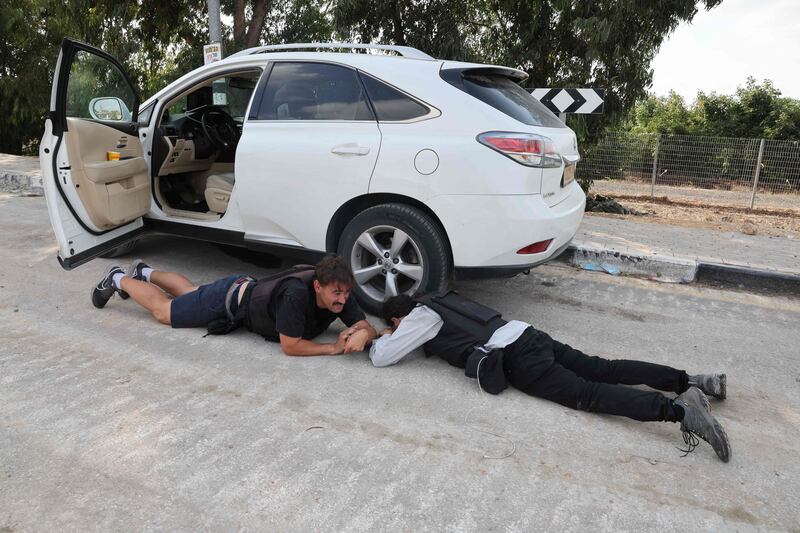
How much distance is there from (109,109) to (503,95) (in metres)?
3.18

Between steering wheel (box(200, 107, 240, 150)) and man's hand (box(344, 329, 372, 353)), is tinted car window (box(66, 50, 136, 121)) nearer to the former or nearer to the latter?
steering wheel (box(200, 107, 240, 150))

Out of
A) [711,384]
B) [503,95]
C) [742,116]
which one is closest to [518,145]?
[503,95]

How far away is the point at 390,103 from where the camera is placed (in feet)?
14.1

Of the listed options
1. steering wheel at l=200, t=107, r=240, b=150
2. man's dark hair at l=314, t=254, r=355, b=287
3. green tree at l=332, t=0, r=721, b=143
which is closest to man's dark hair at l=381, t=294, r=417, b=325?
man's dark hair at l=314, t=254, r=355, b=287

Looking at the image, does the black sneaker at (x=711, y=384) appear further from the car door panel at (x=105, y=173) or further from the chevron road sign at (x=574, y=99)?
the car door panel at (x=105, y=173)

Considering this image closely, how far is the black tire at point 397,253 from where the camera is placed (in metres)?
4.18

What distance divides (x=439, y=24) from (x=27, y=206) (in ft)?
23.0

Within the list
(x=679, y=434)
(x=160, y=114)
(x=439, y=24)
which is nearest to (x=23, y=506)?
(x=679, y=434)

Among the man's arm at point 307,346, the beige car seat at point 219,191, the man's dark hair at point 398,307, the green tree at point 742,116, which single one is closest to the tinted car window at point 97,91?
the beige car seat at point 219,191

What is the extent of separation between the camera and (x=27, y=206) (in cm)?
835

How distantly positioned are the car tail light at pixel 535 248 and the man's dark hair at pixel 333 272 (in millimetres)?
1222

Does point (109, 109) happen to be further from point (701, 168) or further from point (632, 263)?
point (701, 168)

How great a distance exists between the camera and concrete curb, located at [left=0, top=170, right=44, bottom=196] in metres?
9.64

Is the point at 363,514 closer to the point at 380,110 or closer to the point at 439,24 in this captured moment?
the point at 380,110
